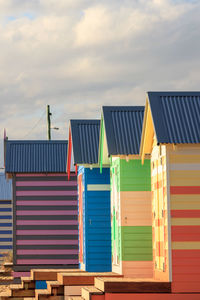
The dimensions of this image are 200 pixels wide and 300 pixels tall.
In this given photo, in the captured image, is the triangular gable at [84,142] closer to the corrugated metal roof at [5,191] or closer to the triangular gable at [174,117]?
the triangular gable at [174,117]

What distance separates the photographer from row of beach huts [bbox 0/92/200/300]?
52.9 ft

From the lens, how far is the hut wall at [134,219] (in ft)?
66.8

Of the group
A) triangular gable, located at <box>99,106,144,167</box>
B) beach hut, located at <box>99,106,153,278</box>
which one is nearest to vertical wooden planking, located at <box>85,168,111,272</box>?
triangular gable, located at <box>99,106,144,167</box>

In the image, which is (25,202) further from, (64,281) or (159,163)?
(159,163)

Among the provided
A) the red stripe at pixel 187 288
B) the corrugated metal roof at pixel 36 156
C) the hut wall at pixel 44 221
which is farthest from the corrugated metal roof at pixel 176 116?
the hut wall at pixel 44 221

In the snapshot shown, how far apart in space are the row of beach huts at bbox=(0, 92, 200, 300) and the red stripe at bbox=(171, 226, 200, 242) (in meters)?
0.02

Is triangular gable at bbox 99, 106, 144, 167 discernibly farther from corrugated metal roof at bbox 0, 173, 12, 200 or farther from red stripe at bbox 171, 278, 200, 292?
corrugated metal roof at bbox 0, 173, 12, 200

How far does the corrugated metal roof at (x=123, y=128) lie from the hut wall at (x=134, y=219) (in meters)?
0.38

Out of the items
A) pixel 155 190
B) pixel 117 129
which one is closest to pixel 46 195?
pixel 117 129

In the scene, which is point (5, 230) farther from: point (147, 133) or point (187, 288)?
point (187, 288)

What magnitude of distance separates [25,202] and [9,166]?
1.72m

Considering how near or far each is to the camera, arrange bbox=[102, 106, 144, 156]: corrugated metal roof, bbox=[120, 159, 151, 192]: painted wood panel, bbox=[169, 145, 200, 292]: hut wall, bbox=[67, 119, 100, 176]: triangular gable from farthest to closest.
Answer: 1. bbox=[67, 119, 100, 176]: triangular gable
2. bbox=[102, 106, 144, 156]: corrugated metal roof
3. bbox=[120, 159, 151, 192]: painted wood panel
4. bbox=[169, 145, 200, 292]: hut wall

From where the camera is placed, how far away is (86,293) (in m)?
16.9

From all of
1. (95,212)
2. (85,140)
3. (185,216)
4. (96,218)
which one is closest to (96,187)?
(95,212)
